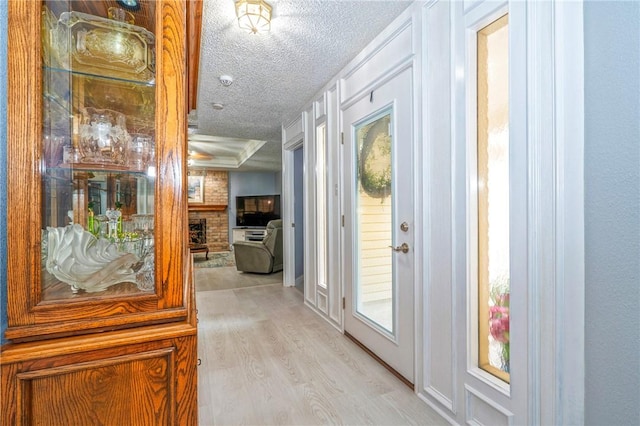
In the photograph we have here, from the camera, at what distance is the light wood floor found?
1.65 metres

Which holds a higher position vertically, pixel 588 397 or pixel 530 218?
pixel 530 218

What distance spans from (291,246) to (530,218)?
3470 millimetres

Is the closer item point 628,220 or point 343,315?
point 628,220

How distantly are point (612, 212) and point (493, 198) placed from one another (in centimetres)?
45

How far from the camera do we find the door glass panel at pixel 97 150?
0.73m

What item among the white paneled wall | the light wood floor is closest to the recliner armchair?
the light wood floor

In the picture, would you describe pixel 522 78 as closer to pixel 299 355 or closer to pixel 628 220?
pixel 628 220

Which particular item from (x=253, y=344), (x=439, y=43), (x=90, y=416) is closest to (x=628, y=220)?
(x=439, y=43)

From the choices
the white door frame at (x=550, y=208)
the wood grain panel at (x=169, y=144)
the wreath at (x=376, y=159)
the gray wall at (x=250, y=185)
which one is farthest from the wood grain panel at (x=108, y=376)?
the gray wall at (x=250, y=185)

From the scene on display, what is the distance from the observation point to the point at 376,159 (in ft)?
7.44

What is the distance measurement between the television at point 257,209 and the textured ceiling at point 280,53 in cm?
457

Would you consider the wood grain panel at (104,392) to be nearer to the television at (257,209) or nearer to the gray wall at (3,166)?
the gray wall at (3,166)

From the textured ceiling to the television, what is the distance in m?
4.57

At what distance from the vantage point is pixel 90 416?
27.6 inches
